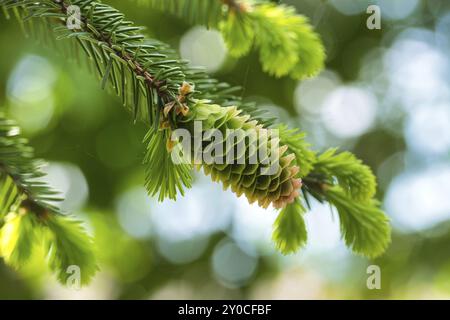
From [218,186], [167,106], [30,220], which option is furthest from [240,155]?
[218,186]

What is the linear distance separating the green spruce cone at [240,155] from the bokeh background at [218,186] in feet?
3.12

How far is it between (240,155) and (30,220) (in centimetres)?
28

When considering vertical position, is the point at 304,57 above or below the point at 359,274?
above

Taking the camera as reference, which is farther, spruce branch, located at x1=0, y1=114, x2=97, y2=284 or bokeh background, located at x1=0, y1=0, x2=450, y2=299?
bokeh background, located at x1=0, y1=0, x2=450, y2=299

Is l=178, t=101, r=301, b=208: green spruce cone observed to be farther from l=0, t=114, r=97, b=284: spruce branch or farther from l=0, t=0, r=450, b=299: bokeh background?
l=0, t=0, r=450, b=299: bokeh background

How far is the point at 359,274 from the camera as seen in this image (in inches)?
81.0

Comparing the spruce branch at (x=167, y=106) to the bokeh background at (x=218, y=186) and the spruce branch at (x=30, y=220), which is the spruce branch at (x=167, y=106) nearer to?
the spruce branch at (x=30, y=220)

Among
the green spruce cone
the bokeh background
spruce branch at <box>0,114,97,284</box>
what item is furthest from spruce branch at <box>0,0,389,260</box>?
the bokeh background

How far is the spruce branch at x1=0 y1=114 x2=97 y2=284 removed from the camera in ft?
1.62

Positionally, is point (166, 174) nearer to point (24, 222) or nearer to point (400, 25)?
point (24, 222)

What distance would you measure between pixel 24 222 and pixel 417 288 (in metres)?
1.93

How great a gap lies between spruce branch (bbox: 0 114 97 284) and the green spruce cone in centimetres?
19

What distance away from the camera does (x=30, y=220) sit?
1.77 ft
